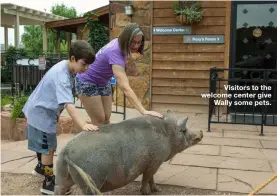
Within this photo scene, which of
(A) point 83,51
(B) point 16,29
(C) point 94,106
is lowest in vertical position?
(C) point 94,106

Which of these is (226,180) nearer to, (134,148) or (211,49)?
(134,148)

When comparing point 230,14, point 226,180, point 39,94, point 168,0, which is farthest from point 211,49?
point 39,94

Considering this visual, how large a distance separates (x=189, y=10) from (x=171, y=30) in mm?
579

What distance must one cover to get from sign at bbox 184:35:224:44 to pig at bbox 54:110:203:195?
173 inches

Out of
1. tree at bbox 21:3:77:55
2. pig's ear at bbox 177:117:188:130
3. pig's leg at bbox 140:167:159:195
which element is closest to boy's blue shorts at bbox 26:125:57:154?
pig's leg at bbox 140:167:159:195

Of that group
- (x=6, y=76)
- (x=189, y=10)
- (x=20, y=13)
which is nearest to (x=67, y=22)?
(x=6, y=76)

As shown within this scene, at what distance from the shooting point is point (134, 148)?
308 centimetres

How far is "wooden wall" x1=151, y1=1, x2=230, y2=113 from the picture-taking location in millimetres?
7508

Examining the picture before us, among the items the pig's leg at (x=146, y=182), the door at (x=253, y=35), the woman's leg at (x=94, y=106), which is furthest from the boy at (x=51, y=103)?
the door at (x=253, y=35)

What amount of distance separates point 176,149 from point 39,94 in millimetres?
1369

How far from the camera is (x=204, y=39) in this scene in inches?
298

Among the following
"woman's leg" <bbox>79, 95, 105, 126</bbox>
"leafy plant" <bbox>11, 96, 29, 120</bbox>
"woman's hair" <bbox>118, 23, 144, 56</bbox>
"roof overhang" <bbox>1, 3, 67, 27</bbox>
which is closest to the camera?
"woman's hair" <bbox>118, 23, 144, 56</bbox>

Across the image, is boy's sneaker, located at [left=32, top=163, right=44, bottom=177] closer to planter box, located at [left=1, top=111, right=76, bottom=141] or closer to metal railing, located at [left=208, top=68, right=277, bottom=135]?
planter box, located at [left=1, top=111, right=76, bottom=141]

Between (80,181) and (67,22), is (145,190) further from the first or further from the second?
(67,22)
